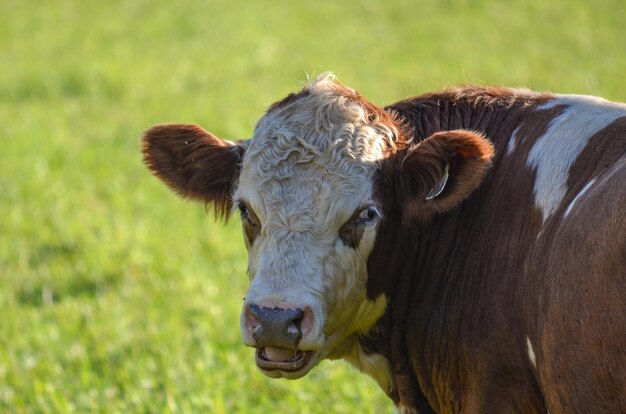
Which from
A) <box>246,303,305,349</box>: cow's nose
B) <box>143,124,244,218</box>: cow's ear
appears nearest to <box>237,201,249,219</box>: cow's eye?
<box>143,124,244,218</box>: cow's ear

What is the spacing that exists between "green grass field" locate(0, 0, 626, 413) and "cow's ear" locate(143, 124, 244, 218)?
1358mm

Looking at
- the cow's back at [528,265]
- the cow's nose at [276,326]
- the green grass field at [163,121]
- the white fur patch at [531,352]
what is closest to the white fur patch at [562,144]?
the cow's back at [528,265]

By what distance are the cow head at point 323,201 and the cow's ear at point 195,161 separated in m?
0.08

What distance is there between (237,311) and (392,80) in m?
8.02

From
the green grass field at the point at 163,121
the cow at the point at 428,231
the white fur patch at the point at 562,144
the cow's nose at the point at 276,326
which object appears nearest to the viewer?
the cow at the point at 428,231

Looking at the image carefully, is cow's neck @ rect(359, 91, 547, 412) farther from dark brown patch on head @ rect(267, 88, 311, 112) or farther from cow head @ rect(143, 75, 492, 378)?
dark brown patch on head @ rect(267, 88, 311, 112)

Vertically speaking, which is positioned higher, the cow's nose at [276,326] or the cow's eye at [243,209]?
the cow's eye at [243,209]

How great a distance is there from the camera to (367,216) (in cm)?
410

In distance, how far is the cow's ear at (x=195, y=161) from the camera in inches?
178

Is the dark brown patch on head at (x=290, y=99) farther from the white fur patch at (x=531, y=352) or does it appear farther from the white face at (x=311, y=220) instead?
the white fur patch at (x=531, y=352)

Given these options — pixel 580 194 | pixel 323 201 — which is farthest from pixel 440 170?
pixel 580 194

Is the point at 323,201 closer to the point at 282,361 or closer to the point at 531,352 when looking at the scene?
the point at 282,361

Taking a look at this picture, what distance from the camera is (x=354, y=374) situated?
626cm

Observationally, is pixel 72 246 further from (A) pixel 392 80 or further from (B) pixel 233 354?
(A) pixel 392 80
